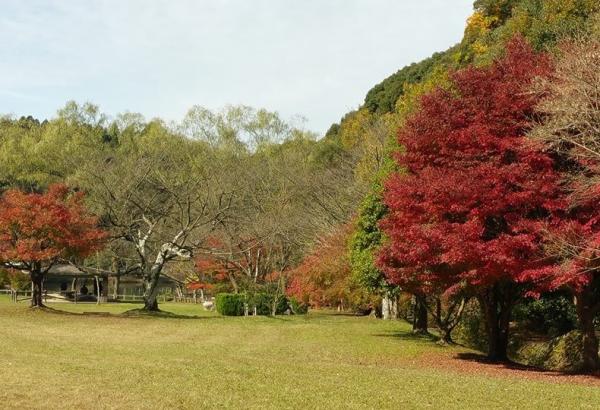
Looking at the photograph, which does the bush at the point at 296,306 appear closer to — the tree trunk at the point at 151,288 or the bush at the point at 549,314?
the tree trunk at the point at 151,288

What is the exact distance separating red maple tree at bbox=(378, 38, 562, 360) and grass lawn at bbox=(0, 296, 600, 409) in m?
2.51

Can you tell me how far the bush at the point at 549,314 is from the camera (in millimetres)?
23616

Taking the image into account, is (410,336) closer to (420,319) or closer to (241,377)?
(420,319)

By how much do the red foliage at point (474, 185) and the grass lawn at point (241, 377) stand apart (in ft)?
8.44

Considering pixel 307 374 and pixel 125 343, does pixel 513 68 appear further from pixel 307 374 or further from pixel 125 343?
pixel 125 343

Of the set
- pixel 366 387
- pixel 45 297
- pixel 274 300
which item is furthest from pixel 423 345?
pixel 45 297

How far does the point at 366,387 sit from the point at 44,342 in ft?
37.4

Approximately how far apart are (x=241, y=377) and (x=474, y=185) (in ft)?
22.0

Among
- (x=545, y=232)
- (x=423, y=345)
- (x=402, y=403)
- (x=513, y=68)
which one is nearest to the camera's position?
(x=402, y=403)

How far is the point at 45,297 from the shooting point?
43.6m


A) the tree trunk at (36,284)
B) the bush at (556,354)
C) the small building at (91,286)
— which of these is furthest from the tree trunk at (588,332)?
the small building at (91,286)

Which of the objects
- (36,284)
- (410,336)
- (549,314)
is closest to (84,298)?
(36,284)

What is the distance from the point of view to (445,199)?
14.8 metres

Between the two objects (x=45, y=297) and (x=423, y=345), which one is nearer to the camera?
(x=423, y=345)
